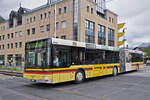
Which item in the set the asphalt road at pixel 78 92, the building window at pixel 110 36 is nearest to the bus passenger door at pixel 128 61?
the asphalt road at pixel 78 92

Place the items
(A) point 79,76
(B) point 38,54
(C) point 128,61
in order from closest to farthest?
(B) point 38,54 < (A) point 79,76 < (C) point 128,61

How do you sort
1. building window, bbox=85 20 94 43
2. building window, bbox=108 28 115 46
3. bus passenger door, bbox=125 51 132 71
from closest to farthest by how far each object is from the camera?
bus passenger door, bbox=125 51 132 71 < building window, bbox=85 20 94 43 < building window, bbox=108 28 115 46

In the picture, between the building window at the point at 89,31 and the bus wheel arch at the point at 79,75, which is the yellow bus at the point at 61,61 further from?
the building window at the point at 89,31

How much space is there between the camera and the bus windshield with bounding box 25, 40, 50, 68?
9.12 meters

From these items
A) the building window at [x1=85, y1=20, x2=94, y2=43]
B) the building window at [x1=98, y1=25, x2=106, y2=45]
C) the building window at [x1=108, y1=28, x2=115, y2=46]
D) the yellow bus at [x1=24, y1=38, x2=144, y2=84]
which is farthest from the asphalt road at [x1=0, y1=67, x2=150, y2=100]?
the building window at [x1=108, y1=28, x2=115, y2=46]

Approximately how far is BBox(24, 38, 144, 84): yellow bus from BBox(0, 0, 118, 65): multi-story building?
47.6ft

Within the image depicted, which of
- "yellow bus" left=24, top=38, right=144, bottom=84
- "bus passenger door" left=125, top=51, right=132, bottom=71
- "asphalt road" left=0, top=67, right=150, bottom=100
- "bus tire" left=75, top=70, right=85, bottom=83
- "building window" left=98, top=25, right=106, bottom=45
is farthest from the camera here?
"building window" left=98, top=25, right=106, bottom=45

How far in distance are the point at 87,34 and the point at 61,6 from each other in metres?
8.64

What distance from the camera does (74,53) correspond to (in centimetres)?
1063

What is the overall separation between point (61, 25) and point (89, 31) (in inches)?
254

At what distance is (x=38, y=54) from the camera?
951 cm

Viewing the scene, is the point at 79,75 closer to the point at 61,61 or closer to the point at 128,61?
the point at 61,61

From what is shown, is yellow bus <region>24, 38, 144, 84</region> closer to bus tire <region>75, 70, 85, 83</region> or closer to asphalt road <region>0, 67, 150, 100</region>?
bus tire <region>75, 70, 85, 83</region>

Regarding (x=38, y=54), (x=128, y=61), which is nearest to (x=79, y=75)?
(x=38, y=54)
